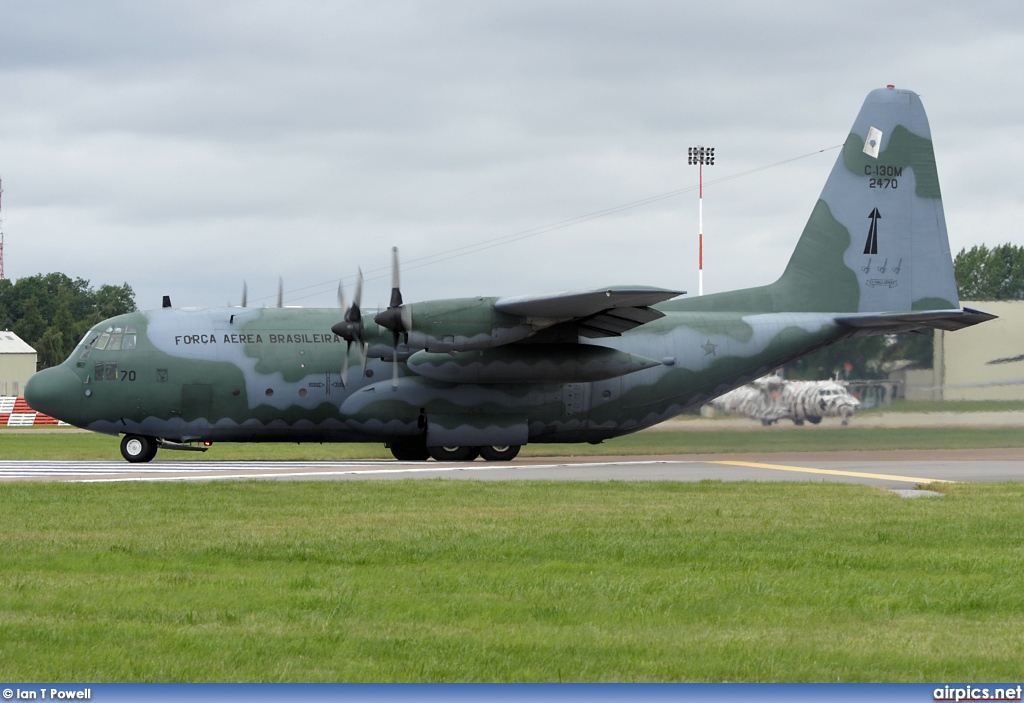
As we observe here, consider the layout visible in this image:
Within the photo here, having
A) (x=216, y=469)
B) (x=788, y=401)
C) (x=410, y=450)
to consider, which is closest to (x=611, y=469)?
(x=410, y=450)

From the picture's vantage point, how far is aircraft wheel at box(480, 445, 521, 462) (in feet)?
89.2

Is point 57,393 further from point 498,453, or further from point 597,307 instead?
point 597,307

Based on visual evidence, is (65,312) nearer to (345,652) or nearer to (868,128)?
(868,128)

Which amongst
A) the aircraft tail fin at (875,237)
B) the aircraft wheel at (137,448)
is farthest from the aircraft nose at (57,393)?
the aircraft tail fin at (875,237)

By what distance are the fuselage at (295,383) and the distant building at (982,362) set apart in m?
7.49

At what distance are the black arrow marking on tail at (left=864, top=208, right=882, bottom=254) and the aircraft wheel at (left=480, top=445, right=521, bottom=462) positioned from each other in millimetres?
9944

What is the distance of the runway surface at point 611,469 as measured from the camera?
20.7m

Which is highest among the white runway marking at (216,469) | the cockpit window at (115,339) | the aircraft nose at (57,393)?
the cockpit window at (115,339)

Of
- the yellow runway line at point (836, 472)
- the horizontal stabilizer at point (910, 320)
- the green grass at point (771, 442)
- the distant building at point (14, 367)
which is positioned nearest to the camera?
the yellow runway line at point (836, 472)

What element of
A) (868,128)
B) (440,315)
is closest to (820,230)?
(868,128)

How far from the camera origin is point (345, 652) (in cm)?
723

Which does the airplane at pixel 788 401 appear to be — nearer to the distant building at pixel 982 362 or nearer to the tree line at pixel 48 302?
the distant building at pixel 982 362

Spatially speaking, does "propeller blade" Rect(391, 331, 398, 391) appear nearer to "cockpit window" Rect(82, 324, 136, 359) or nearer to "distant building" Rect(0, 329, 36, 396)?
"cockpit window" Rect(82, 324, 136, 359)

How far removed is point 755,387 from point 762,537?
1665cm
